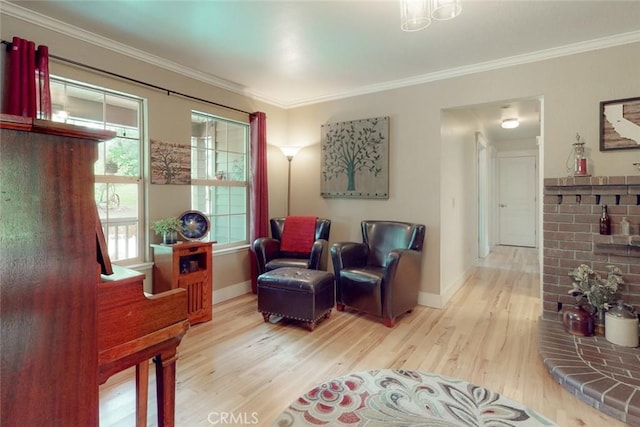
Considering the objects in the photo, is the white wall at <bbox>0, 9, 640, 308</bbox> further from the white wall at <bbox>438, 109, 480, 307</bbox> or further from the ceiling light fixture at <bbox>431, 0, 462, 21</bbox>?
the ceiling light fixture at <bbox>431, 0, 462, 21</bbox>

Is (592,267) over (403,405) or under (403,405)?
over

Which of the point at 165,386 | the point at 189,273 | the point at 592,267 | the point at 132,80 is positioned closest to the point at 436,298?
the point at 592,267

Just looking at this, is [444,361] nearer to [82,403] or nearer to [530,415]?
[530,415]

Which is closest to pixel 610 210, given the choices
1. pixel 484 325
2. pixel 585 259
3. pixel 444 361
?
pixel 585 259

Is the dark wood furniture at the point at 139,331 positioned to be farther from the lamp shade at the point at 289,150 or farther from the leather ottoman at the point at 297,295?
the lamp shade at the point at 289,150

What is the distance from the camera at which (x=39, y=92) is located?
88.0 inches

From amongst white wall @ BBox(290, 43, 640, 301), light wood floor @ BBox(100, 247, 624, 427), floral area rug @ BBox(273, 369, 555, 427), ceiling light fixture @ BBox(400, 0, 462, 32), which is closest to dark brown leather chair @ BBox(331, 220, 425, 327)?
light wood floor @ BBox(100, 247, 624, 427)

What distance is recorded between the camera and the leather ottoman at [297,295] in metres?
2.86

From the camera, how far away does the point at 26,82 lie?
7.14 ft

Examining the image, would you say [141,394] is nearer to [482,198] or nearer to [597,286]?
[597,286]

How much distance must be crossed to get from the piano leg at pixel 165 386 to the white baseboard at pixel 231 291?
240 cm

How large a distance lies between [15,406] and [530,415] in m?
2.20

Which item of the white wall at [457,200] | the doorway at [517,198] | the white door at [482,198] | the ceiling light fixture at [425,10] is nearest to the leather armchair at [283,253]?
the white wall at [457,200]

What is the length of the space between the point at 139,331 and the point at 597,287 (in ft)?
10.1
